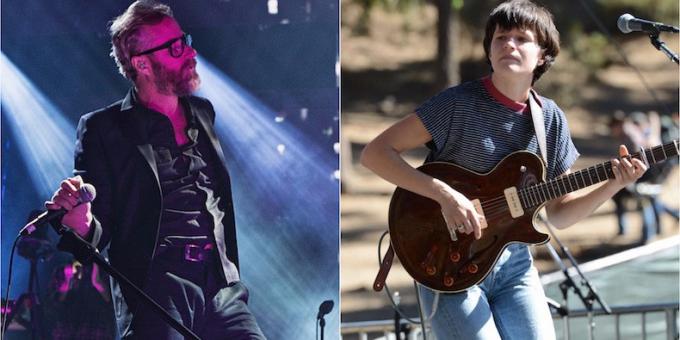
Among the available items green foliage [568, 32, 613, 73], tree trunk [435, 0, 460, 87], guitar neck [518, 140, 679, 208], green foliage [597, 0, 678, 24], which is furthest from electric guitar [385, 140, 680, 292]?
green foliage [568, 32, 613, 73]

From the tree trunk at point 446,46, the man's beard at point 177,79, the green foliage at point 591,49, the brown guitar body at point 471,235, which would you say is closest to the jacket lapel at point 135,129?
the man's beard at point 177,79

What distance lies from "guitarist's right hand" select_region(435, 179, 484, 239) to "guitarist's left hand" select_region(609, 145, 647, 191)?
1.58 ft

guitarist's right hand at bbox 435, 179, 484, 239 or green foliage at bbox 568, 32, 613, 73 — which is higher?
guitarist's right hand at bbox 435, 179, 484, 239

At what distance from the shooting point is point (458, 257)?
3.60m

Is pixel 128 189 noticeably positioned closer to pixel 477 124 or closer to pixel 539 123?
pixel 477 124

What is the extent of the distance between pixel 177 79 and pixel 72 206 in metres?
0.58

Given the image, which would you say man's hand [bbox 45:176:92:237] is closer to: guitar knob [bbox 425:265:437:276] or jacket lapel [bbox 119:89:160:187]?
jacket lapel [bbox 119:89:160:187]

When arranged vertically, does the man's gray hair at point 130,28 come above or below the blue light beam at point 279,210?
above

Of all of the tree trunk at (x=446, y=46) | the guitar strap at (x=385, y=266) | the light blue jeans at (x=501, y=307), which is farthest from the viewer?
the tree trunk at (x=446, y=46)

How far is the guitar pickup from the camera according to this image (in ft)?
11.8

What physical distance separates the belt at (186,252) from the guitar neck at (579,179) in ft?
3.63

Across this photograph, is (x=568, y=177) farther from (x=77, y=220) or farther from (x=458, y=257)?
(x=77, y=220)

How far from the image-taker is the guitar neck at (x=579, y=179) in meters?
3.60

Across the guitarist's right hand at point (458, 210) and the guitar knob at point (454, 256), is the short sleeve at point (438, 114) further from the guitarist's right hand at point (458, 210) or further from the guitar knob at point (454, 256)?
the guitar knob at point (454, 256)
